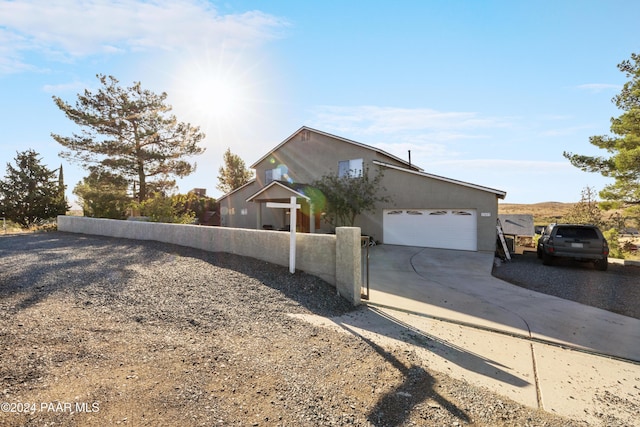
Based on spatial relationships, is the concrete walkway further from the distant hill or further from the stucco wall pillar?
the distant hill

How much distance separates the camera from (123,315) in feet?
16.0

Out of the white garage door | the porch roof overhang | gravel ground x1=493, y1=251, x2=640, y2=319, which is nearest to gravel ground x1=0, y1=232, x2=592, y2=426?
gravel ground x1=493, y1=251, x2=640, y2=319

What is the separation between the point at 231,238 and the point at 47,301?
4.74 meters

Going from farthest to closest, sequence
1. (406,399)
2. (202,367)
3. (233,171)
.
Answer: (233,171), (202,367), (406,399)

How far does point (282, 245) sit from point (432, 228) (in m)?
10.1

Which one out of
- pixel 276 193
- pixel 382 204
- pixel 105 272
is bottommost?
pixel 105 272

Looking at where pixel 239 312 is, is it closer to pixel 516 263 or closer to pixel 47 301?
pixel 47 301

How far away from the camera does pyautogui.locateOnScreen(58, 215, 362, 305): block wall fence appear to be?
632 cm

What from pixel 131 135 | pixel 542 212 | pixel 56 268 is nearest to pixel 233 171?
pixel 131 135

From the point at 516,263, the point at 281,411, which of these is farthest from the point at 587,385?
the point at 516,263

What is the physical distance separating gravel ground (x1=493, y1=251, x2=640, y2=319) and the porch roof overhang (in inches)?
414

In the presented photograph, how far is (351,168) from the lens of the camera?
18.8 m

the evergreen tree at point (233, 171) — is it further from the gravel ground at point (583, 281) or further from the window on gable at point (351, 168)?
the gravel ground at point (583, 281)

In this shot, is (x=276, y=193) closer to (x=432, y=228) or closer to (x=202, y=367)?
(x=432, y=228)
